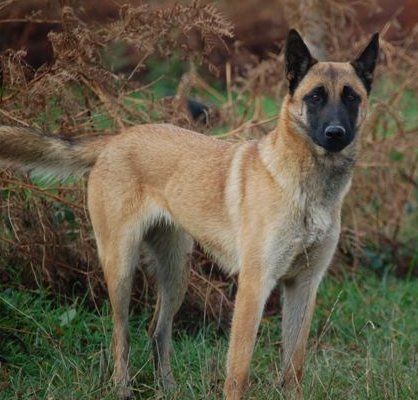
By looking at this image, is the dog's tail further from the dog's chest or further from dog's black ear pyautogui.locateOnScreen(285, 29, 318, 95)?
the dog's chest

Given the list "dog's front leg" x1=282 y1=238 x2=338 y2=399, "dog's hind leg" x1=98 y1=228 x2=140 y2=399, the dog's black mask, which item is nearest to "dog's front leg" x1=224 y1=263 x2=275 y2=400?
"dog's front leg" x1=282 y1=238 x2=338 y2=399

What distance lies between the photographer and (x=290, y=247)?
4.69 m

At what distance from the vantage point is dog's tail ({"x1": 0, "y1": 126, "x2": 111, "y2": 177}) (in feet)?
17.5

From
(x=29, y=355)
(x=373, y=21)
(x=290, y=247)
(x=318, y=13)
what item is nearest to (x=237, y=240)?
(x=290, y=247)

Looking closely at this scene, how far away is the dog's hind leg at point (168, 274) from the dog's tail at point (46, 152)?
63cm

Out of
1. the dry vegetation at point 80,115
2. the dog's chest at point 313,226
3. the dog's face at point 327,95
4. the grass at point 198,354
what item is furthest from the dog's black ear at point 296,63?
the grass at point 198,354

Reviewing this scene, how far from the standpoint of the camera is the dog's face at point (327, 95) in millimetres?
4688

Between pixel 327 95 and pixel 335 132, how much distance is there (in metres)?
0.26

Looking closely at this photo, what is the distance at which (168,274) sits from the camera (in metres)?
5.69

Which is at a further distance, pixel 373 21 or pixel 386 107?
pixel 373 21

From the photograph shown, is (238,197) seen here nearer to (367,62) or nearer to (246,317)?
(246,317)

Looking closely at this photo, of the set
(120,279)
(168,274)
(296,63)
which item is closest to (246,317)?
(120,279)

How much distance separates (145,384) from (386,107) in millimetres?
3295

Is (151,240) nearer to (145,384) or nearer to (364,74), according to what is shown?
(145,384)
